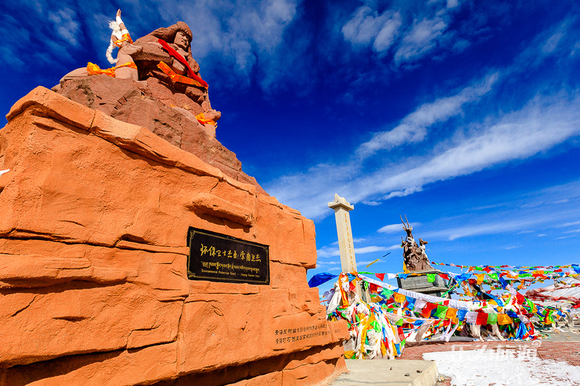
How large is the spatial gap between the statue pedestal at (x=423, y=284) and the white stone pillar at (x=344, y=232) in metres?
4.76

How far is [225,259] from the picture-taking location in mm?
2717

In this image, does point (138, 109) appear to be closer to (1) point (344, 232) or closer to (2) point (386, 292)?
(2) point (386, 292)

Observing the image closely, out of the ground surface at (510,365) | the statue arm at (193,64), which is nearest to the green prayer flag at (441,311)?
the ground surface at (510,365)

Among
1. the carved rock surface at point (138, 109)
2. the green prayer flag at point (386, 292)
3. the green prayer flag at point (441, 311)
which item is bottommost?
the green prayer flag at point (441, 311)

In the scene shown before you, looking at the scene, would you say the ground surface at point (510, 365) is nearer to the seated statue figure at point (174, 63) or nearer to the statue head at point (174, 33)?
the seated statue figure at point (174, 63)

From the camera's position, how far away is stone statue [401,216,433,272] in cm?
1669

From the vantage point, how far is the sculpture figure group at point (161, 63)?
4348 mm

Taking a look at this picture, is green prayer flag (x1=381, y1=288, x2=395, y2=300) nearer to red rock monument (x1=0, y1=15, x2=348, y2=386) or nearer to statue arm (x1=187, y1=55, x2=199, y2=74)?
red rock monument (x1=0, y1=15, x2=348, y2=386)

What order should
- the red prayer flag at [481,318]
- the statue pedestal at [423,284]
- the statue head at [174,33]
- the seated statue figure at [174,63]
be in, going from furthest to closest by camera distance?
the statue pedestal at [423,284]
the red prayer flag at [481,318]
the statue head at [174,33]
the seated statue figure at [174,63]

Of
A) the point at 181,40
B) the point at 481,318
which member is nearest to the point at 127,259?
the point at 181,40

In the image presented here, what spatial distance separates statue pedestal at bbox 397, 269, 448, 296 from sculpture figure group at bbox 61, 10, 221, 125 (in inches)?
551

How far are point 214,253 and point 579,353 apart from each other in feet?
24.1

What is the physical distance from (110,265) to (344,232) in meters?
11.4

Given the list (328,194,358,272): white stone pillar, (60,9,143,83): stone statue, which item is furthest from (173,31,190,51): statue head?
(328,194,358,272): white stone pillar
